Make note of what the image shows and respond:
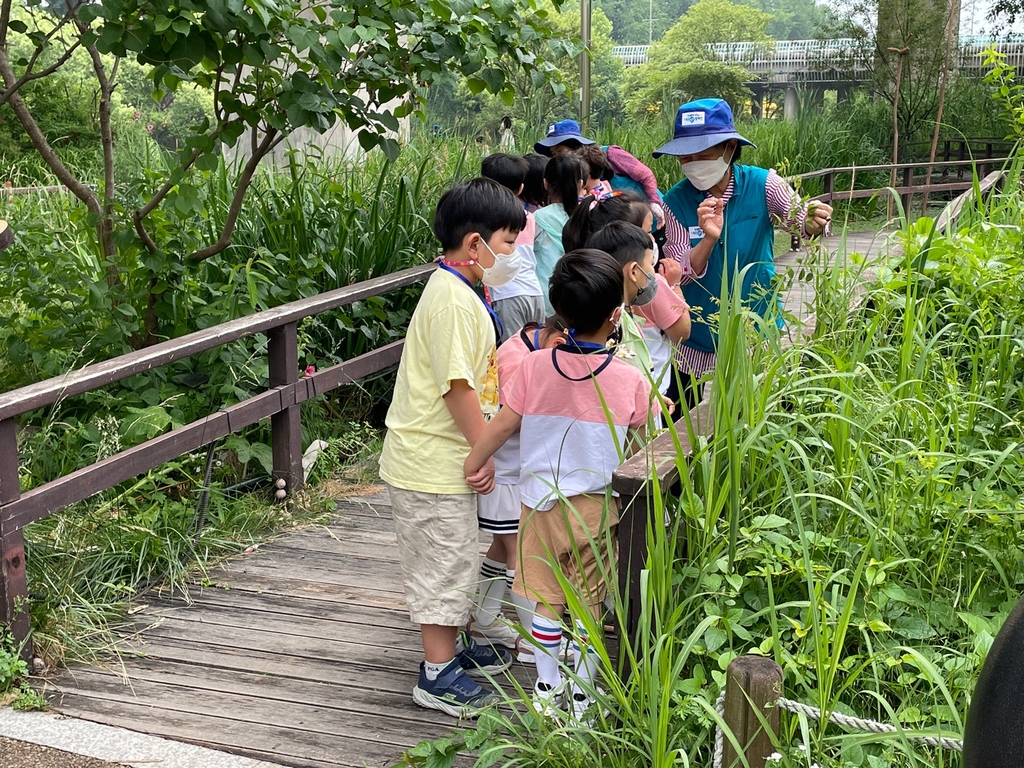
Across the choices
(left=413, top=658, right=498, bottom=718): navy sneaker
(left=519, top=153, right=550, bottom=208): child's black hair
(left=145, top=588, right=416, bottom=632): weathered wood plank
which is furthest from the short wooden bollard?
(left=519, top=153, right=550, bottom=208): child's black hair

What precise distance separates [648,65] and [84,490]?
7911 cm

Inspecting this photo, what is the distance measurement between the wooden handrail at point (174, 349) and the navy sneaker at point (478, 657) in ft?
4.85

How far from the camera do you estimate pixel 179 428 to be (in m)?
4.32

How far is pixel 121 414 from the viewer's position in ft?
A: 16.1

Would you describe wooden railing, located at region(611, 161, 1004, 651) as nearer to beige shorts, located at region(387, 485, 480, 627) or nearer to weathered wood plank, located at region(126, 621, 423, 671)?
beige shorts, located at region(387, 485, 480, 627)

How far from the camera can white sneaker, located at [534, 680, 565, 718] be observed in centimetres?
253

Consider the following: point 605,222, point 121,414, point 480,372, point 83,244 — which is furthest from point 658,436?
point 83,244

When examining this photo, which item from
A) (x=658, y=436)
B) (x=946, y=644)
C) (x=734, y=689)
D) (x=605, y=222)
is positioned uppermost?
(x=605, y=222)

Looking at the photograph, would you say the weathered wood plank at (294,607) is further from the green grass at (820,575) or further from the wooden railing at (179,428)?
the green grass at (820,575)

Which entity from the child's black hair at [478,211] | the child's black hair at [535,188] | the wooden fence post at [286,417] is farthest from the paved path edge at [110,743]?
the child's black hair at [535,188]

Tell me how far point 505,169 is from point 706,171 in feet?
3.42

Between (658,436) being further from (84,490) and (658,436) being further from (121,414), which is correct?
(121,414)

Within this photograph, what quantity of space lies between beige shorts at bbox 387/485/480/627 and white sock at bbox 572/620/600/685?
0.37 metres

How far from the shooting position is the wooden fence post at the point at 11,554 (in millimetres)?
3320
